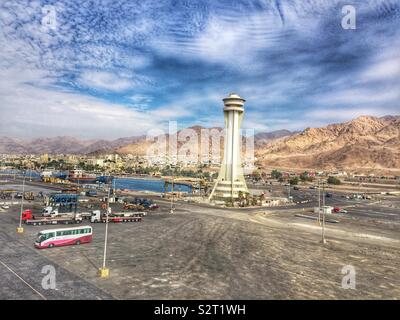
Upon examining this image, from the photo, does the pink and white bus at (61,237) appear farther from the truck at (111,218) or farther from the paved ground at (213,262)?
the truck at (111,218)

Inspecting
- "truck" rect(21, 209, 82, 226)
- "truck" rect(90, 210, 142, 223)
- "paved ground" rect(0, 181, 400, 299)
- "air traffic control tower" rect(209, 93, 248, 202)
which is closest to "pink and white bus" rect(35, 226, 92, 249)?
"paved ground" rect(0, 181, 400, 299)

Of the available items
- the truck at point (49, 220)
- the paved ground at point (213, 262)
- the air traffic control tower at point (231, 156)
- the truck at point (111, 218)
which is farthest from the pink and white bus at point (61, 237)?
the air traffic control tower at point (231, 156)

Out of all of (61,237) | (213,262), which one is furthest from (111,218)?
(213,262)

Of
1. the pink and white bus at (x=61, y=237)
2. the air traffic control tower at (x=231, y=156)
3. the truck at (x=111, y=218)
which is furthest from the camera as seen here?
the air traffic control tower at (x=231, y=156)

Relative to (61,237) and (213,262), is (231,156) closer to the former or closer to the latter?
(61,237)

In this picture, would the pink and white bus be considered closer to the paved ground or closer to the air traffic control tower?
the paved ground

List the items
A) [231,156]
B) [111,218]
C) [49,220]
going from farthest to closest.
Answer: [231,156] < [111,218] < [49,220]
